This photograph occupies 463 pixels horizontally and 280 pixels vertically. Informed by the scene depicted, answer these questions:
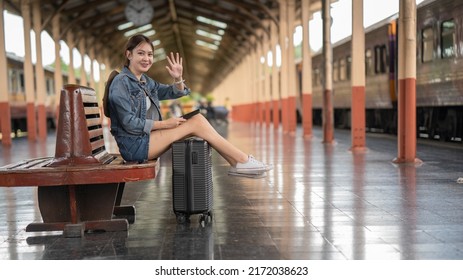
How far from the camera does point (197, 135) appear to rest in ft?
18.2

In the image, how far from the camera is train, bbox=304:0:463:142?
13805 millimetres

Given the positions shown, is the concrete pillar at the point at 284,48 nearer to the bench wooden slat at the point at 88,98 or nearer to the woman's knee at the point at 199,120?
the bench wooden slat at the point at 88,98

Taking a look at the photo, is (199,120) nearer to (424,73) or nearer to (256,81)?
(424,73)

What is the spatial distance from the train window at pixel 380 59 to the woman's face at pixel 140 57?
14.0 metres

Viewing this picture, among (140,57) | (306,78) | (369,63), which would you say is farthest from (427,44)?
(140,57)

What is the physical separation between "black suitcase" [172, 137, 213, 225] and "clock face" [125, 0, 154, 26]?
19.8 m

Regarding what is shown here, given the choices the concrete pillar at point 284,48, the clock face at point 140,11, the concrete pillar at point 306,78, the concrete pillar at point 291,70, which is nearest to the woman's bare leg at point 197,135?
the concrete pillar at point 306,78

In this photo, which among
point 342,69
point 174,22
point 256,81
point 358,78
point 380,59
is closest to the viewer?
point 358,78

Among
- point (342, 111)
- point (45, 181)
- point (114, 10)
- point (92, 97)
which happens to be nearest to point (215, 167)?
point (92, 97)

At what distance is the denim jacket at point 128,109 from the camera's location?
5.41m

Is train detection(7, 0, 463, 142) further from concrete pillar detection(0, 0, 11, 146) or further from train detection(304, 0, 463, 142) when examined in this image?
concrete pillar detection(0, 0, 11, 146)

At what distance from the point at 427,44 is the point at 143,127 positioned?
11.5m

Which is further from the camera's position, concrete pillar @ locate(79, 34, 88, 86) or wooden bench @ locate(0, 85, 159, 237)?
concrete pillar @ locate(79, 34, 88, 86)

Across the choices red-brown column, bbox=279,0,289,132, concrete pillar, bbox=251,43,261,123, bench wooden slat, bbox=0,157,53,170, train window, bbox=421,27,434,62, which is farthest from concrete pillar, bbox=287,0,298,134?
bench wooden slat, bbox=0,157,53,170
